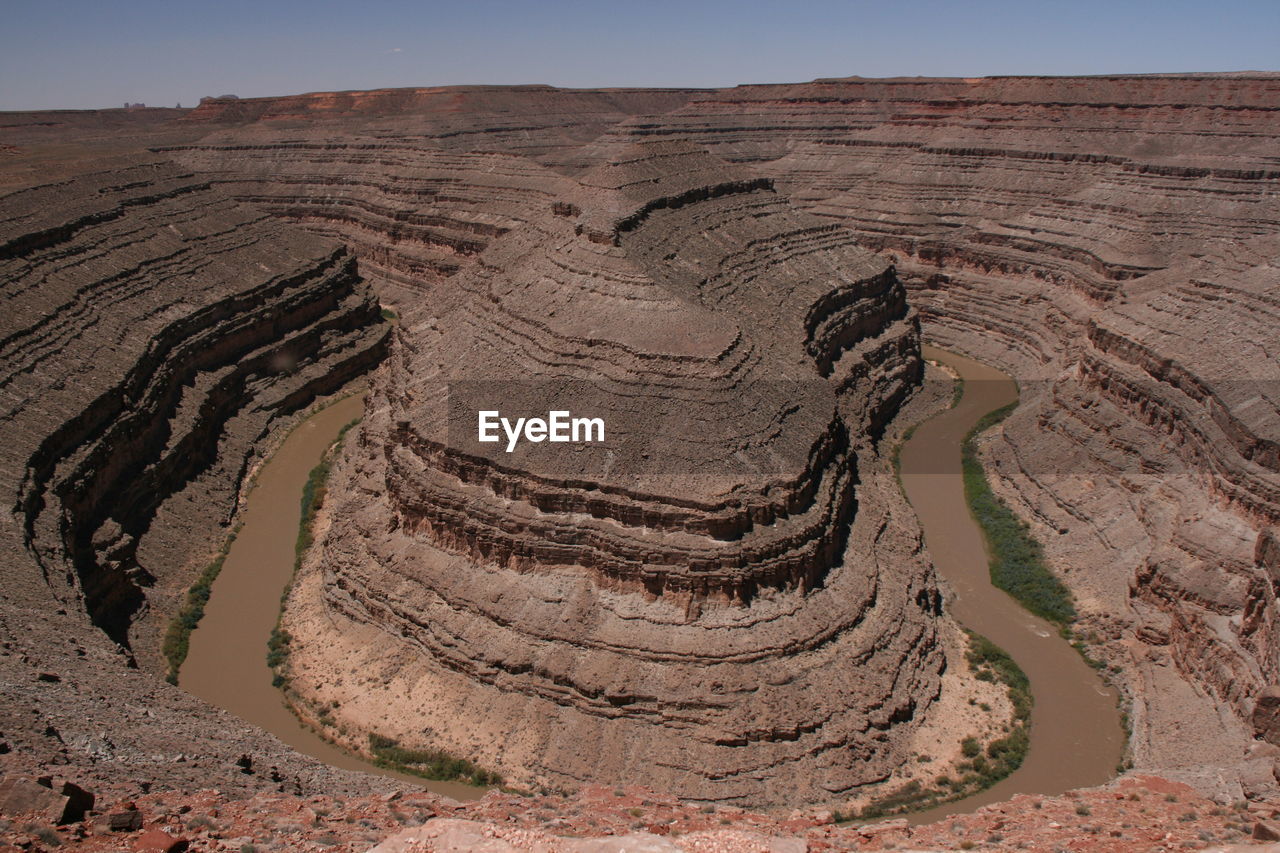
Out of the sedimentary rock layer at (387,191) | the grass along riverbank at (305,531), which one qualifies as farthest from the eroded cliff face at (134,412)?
the sedimentary rock layer at (387,191)

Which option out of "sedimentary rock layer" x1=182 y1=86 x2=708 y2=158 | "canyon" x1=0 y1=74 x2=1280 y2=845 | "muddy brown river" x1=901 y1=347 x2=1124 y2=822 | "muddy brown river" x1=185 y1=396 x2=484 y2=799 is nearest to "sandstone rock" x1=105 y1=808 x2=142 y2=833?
"canyon" x1=0 y1=74 x2=1280 y2=845

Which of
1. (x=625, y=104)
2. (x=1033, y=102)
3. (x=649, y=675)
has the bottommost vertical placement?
(x=649, y=675)

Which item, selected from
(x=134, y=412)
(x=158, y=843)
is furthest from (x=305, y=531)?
(x=158, y=843)

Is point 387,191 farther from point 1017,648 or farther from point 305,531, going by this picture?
point 1017,648

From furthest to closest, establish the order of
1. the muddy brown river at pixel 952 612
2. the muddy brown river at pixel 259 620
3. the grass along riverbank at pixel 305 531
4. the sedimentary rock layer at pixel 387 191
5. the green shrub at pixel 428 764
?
the sedimentary rock layer at pixel 387 191
the grass along riverbank at pixel 305 531
the muddy brown river at pixel 259 620
the muddy brown river at pixel 952 612
the green shrub at pixel 428 764

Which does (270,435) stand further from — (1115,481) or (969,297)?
(969,297)

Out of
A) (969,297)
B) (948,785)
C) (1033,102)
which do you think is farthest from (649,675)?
(1033,102)

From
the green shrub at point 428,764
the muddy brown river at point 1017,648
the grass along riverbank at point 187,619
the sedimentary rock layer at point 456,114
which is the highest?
the sedimentary rock layer at point 456,114

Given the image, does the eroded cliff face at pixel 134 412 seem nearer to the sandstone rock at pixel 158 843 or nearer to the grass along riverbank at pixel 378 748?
the sandstone rock at pixel 158 843
